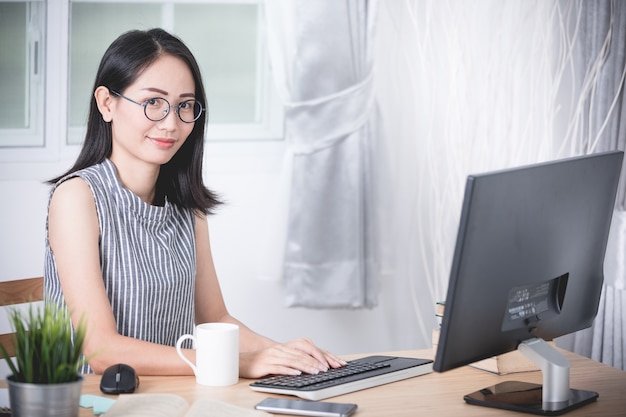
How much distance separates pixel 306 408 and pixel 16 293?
3.06ft

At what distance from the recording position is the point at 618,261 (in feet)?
9.39

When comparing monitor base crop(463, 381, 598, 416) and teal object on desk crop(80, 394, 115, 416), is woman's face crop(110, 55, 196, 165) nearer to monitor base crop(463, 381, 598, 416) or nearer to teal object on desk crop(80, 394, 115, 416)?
teal object on desk crop(80, 394, 115, 416)

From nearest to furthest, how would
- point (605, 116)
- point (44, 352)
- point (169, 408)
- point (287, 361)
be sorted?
point (44, 352)
point (169, 408)
point (287, 361)
point (605, 116)

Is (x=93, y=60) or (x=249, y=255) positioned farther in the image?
(x=249, y=255)

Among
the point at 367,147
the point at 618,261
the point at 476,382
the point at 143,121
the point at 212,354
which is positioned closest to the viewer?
the point at 212,354

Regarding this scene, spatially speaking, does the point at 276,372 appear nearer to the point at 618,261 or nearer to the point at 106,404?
the point at 106,404

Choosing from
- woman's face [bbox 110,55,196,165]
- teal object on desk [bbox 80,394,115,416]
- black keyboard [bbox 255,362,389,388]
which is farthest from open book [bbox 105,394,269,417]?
woman's face [bbox 110,55,196,165]

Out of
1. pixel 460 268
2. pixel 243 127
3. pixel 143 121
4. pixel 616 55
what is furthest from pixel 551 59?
pixel 460 268

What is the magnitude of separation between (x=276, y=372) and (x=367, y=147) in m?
1.53

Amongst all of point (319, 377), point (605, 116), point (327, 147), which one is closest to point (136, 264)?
point (319, 377)

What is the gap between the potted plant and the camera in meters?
1.21

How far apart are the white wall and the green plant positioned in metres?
1.74

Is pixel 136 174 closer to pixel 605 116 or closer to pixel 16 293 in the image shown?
pixel 16 293

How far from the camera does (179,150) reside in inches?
83.1
